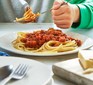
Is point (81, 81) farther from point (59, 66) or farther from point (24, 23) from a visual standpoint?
point (24, 23)

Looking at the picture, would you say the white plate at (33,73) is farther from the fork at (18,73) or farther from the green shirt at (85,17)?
the green shirt at (85,17)

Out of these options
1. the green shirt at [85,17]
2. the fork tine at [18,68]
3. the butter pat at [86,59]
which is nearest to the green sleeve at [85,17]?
the green shirt at [85,17]

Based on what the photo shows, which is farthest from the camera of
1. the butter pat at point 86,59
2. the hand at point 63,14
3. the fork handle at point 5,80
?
the hand at point 63,14

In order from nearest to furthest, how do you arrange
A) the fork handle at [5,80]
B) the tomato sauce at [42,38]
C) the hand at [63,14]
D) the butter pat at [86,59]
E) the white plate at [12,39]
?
the fork handle at [5,80]
the butter pat at [86,59]
the white plate at [12,39]
the tomato sauce at [42,38]
the hand at [63,14]

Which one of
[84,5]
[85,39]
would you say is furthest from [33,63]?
[84,5]

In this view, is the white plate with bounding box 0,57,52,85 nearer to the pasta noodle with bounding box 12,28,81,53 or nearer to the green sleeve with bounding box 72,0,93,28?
the pasta noodle with bounding box 12,28,81,53

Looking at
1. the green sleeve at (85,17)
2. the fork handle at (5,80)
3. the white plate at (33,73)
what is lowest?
the green sleeve at (85,17)

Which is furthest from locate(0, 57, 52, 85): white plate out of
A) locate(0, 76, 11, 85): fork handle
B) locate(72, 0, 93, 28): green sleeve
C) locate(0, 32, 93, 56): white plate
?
locate(72, 0, 93, 28): green sleeve

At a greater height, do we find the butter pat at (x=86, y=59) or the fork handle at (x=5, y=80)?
the fork handle at (x=5, y=80)
